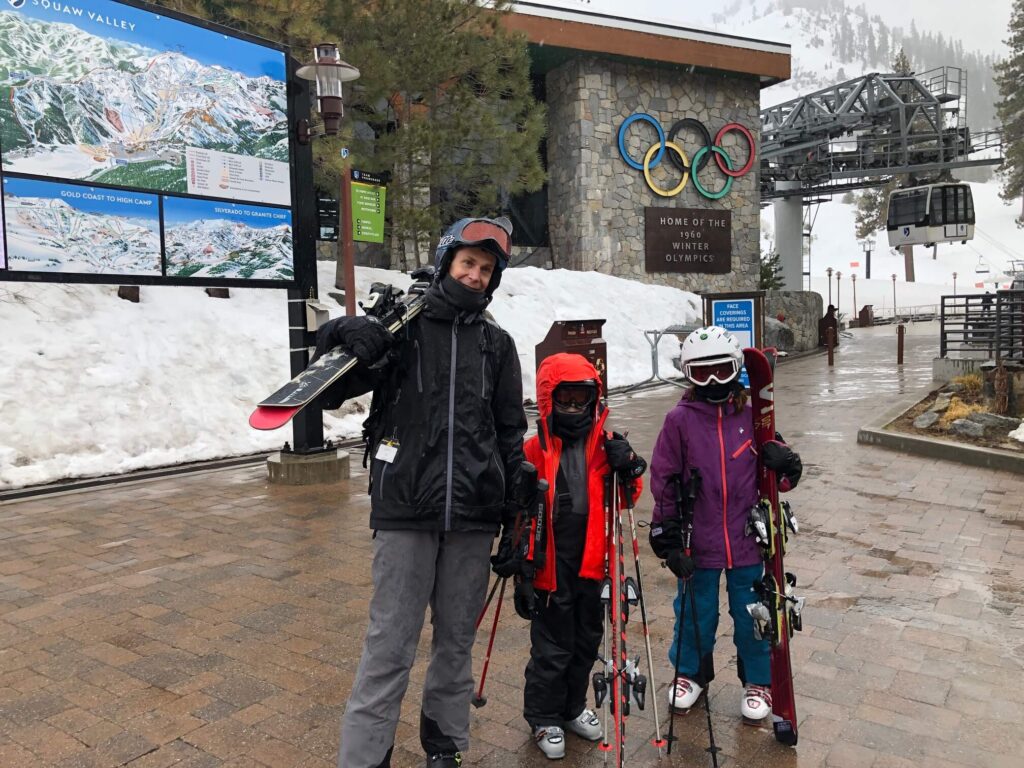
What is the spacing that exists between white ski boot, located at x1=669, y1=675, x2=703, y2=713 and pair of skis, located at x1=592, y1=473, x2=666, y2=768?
0.18 metres

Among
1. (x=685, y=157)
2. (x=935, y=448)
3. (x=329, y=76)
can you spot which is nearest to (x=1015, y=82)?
(x=685, y=157)

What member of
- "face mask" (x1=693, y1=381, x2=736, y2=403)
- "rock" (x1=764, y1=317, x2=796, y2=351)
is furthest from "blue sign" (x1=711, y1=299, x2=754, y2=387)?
"rock" (x1=764, y1=317, x2=796, y2=351)

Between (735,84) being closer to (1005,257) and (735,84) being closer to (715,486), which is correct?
(715,486)

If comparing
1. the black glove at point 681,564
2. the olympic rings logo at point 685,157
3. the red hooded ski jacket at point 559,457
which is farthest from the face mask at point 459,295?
the olympic rings logo at point 685,157

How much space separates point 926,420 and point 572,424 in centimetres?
869

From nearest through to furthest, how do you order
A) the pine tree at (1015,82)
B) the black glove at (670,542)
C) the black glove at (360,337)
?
the black glove at (360,337), the black glove at (670,542), the pine tree at (1015,82)

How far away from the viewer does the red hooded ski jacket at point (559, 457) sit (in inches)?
116

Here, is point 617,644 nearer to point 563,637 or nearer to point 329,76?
point 563,637

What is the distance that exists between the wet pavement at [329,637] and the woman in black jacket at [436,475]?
1.81ft

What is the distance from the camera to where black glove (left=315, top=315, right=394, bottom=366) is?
94.0 inches

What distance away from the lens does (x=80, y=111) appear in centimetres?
708

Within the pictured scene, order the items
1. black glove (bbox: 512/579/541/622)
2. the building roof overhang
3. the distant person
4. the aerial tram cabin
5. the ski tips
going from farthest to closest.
Answer: the aerial tram cabin < the distant person < the building roof overhang < black glove (bbox: 512/579/541/622) < the ski tips

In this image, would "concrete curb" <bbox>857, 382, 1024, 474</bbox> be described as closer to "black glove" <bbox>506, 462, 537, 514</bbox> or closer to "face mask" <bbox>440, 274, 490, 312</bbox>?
"black glove" <bbox>506, 462, 537, 514</bbox>

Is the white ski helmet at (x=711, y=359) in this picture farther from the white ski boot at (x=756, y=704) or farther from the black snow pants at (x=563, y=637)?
the white ski boot at (x=756, y=704)
